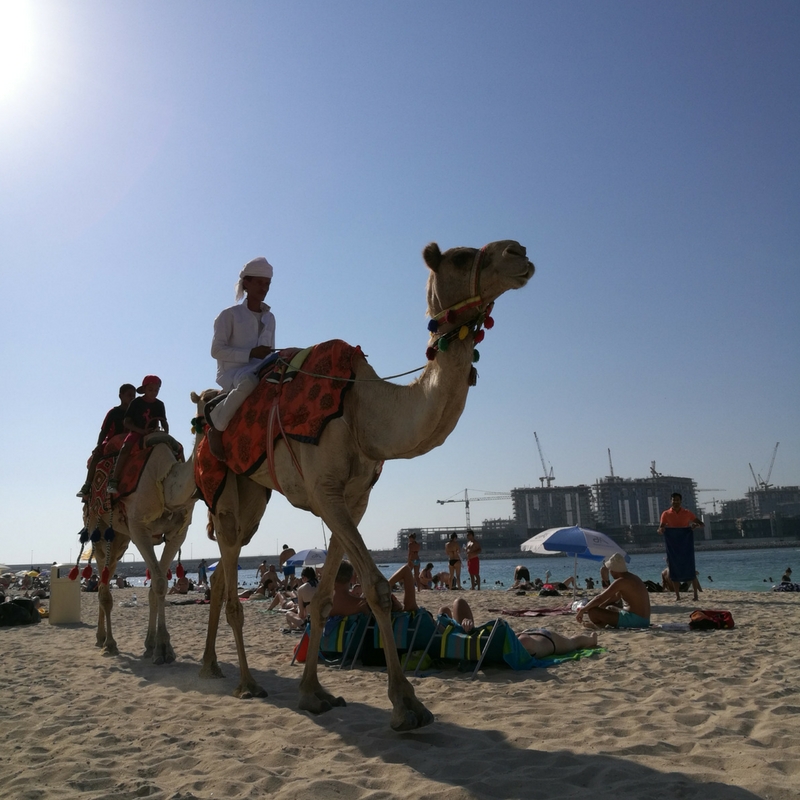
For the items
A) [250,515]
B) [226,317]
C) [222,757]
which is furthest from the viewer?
[250,515]

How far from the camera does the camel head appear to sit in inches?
182

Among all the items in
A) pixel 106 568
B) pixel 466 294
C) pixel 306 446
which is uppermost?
pixel 466 294

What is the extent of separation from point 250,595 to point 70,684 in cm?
1470

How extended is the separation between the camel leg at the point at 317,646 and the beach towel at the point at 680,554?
1146 cm

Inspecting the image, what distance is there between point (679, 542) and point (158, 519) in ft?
36.3

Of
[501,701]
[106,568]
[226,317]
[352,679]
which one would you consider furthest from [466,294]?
[106,568]

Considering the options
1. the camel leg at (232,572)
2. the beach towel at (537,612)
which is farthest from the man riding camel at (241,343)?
the beach towel at (537,612)

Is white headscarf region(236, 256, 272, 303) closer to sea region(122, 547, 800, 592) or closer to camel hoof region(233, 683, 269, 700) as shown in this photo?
camel hoof region(233, 683, 269, 700)

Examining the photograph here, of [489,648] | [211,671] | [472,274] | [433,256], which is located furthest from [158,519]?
[472,274]

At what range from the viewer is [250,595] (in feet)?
71.1

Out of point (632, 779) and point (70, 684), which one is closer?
point (632, 779)

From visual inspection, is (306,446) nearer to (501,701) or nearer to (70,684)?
(501,701)

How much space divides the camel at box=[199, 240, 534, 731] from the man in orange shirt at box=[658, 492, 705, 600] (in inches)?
459

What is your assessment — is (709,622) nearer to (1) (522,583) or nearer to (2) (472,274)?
(2) (472,274)
